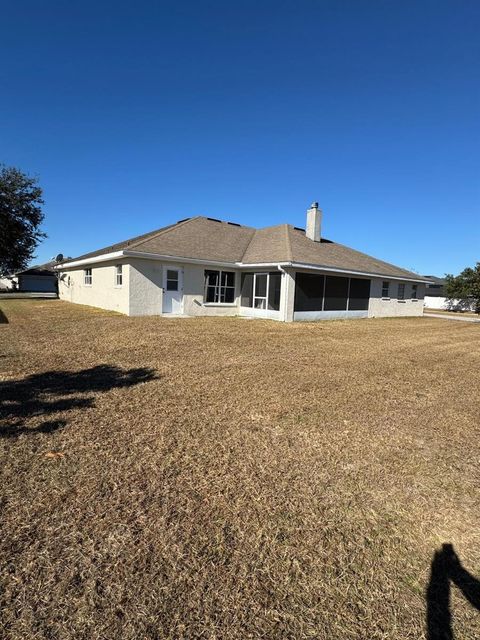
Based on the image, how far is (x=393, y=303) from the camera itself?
2306 centimetres

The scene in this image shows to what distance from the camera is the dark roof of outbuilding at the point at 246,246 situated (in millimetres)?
16484

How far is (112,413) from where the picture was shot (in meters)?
4.59

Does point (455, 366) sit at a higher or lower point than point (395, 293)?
lower

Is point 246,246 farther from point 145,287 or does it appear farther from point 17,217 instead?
point 17,217

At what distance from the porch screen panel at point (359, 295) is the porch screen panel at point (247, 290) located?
582cm

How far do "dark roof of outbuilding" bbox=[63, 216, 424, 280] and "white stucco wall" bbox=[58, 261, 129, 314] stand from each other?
1.05 meters

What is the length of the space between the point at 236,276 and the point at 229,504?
16009 millimetres

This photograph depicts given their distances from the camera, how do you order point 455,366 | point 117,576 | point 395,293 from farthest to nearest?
1. point 395,293
2. point 455,366
3. point 117,576

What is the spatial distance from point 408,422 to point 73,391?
16.0 feet

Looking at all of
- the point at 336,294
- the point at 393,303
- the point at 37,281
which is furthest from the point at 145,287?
the point at 37,281

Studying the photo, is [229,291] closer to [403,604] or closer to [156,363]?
[156,363]

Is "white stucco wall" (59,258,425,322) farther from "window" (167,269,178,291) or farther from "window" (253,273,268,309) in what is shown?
"window" (253,273,268,309)

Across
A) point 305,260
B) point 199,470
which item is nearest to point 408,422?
point 199,470

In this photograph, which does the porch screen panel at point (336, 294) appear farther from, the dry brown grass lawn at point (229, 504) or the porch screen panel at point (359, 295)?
the dry brown grass lawn at point (229, 504)
